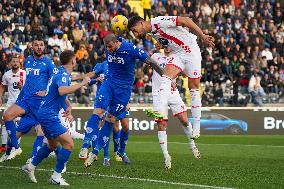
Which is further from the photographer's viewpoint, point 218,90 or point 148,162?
point 218,90

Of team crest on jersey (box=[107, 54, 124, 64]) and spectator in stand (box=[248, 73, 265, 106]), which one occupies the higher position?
team crest on jersey (box=[107, 54, 124, 64])

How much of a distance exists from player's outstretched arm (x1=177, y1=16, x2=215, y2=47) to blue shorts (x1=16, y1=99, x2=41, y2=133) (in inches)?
146

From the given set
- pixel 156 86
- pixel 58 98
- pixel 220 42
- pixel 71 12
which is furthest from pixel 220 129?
pixel 58 98

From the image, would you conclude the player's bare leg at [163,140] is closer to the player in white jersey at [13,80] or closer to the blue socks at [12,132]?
the blue socks at [12,132]

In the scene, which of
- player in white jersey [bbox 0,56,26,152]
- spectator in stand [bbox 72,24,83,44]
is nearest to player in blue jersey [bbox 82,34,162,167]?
player in white jersey [bbox 0,56,26,152]

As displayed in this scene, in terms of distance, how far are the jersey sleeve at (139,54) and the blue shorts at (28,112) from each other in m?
2.80

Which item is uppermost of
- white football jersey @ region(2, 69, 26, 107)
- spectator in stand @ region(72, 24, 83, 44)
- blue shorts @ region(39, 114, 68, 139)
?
spectator in stand @ region(72, 24, 83, 44)

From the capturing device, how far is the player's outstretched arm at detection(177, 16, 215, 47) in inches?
671

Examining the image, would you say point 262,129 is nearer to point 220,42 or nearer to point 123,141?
point 220,42

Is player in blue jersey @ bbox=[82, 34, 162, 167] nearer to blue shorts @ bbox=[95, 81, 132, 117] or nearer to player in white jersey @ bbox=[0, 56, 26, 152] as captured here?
blue shorts @ bbox=[95, 81, 132, 117]

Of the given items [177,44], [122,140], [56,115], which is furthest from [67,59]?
[122,140]

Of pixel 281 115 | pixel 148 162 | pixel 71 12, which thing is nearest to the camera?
pixel 148 162

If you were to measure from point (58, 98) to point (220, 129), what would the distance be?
21.8m

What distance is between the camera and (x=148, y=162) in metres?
19.0
